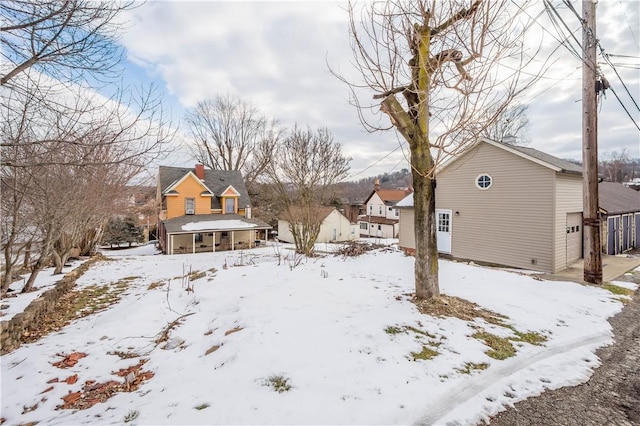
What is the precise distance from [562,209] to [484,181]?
2.63 m

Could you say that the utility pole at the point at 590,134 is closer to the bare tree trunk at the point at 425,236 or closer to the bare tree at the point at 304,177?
the bare tree trunk at the point at 425,236

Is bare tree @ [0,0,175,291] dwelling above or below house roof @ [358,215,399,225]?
above

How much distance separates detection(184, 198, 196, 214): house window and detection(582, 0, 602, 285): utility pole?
23.4 meters

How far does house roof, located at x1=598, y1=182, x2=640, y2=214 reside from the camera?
12.7 m

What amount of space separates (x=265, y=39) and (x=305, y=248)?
7500 millimetres

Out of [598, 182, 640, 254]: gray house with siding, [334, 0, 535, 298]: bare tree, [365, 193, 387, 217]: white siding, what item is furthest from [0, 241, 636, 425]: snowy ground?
[365, 193, 387, 217]: white siding

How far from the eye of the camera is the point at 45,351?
374 centimetres

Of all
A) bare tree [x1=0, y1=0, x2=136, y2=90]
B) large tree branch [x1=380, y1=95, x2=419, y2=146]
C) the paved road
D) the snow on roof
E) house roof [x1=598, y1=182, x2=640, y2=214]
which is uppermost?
bare tree [x1=0, y1=0, x2=136, y2=90]

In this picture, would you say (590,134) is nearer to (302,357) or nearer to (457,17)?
(457,17)

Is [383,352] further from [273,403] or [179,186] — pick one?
[179,186]

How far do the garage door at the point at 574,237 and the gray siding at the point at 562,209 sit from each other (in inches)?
14.9

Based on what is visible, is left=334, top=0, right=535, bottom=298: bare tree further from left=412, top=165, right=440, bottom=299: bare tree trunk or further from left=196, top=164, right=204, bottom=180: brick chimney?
left=196, top=164, right=204, bottom=180: brick chimney

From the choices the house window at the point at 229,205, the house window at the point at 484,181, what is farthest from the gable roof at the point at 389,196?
the house window at the point at 484,181

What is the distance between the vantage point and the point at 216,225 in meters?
22.1
